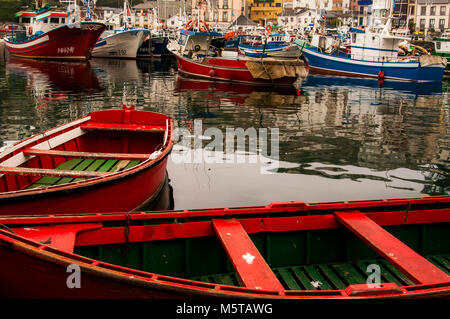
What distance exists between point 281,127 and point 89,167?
382 inches

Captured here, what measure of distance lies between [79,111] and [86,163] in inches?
445

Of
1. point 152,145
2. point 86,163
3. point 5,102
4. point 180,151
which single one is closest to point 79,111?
point 5,102

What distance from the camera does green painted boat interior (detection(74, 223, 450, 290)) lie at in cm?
574

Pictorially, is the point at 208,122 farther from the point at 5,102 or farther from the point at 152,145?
the point at 5,102

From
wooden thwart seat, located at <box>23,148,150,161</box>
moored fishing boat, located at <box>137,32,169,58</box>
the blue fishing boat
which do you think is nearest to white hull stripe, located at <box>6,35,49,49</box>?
moored fishing boat, located at <box>137,32,169,58</box>

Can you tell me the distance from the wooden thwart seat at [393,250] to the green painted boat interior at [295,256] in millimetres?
348

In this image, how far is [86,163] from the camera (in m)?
10.1

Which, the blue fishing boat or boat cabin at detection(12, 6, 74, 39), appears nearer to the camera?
the blue fishing boat

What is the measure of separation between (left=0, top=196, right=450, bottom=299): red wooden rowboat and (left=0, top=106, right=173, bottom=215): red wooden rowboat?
70.9 inches

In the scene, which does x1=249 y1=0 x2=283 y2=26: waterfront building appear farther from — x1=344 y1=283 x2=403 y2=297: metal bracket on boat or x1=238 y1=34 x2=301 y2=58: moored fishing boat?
x1=344 y1=283 x2=403 y2=297: metal bracket on boat

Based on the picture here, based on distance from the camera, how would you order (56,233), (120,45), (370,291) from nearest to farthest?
(370,291) → (56,233) → (120,45)

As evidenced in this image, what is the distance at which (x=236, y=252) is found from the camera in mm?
5316

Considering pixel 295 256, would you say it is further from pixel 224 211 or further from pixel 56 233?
pixel 56 233

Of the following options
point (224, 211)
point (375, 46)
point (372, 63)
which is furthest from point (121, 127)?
point (375, 46)
